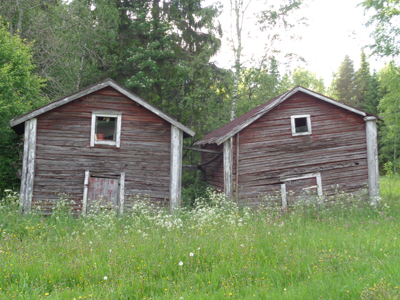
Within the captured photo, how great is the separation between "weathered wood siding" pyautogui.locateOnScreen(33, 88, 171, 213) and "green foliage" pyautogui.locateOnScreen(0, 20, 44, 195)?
2780 millimetres

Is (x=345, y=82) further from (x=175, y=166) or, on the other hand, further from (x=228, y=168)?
(x=175, y=166)

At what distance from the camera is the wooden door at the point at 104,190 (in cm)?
1214

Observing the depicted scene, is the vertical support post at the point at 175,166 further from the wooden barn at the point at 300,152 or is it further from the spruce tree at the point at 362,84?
the spruce tree at the point at 362,84

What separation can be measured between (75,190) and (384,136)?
33.5 m

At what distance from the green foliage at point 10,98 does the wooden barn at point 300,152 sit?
9.19 metres

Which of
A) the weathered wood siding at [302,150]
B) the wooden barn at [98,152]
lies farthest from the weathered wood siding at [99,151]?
the weathered wood siding at [302,150]

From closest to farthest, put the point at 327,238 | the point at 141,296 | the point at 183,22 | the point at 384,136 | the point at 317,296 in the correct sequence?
1. the point at 317,296
2. the point at 141,296
3. the point at 327,238
4. the point at 183,22
5. the point at 384,136

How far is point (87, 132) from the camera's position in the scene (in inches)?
483

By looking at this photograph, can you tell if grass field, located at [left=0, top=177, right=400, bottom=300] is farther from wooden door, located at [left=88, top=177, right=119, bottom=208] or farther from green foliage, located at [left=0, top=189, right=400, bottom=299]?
wooden door, located at [left=88, top=177, right=119, bottom=208]

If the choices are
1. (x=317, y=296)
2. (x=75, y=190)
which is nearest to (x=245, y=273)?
(x=317, y=296)

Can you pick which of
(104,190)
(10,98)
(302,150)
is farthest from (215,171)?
(10,98)

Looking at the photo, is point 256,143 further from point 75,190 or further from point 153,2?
point 153,2

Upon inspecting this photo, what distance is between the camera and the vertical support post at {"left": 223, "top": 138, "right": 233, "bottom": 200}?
1300cm

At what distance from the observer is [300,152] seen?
13.6 metres
